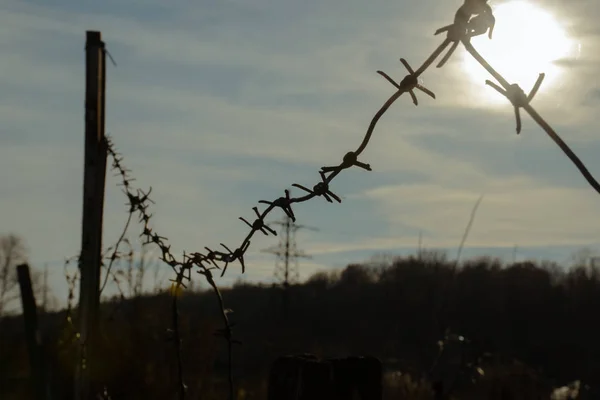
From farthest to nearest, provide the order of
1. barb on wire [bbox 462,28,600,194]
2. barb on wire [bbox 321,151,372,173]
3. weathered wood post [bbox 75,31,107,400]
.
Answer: weathered wood post [bbox 75,31,107,400]
barb on wire [bbox 321,151,372,173]
barb on wire [bbox 462,28,600,194]

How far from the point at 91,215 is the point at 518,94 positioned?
245 centimetres

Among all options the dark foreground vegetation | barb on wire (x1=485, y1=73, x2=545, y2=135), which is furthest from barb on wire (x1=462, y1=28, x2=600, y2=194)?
the dark foreground vegetation

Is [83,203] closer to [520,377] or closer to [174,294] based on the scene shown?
[174,294]

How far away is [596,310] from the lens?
47594 mm

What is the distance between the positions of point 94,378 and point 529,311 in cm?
4314

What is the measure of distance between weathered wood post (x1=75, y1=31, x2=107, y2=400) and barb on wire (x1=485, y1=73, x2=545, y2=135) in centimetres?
229

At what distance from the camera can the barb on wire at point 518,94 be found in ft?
3.75

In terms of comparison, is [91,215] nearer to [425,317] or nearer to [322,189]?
[322,189]

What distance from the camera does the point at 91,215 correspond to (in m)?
3.36

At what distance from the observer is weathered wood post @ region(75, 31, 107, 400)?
318 centimetres

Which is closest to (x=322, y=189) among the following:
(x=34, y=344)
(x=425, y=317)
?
(x=34, y=344)

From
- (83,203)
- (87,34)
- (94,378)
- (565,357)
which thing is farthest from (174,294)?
(565,357)

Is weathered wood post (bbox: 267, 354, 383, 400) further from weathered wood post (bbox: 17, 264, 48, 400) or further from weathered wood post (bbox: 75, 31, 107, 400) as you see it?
weathered wood post (bbox: 17, 264, 48, 400)

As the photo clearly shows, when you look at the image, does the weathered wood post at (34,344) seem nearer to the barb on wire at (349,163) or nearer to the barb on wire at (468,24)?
the barb on wire at (349,163)
